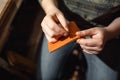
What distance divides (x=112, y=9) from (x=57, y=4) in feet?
0.62

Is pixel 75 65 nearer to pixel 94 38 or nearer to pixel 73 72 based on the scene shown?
pixel 73 72

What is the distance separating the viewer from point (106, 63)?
35.4 inches

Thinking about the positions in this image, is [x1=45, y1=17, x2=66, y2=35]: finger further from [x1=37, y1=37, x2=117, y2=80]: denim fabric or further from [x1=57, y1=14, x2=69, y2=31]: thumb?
[x1=37, y1=37, x2=117, y2=80]: denim fabric

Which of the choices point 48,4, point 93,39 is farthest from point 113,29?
point 48,4

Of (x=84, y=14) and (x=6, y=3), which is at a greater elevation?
(x=6, y=3)

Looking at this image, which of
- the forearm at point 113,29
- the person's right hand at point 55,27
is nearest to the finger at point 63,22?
the person's right hand at point 55,27

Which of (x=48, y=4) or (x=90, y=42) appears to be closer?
(x=90, y=42)

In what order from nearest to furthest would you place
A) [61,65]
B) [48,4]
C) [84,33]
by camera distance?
[84,33] < [48,4] < [61,65]

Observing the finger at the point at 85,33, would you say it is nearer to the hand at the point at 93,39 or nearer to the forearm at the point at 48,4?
the hand at the point at 93,39

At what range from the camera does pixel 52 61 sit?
3.08 ft

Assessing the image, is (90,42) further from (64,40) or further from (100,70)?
(100,70)

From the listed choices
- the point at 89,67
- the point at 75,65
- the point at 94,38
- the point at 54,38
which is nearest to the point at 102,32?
the point at 94,38

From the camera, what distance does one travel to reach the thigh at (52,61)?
926 mm

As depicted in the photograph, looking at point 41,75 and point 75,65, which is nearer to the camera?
point 41,75
